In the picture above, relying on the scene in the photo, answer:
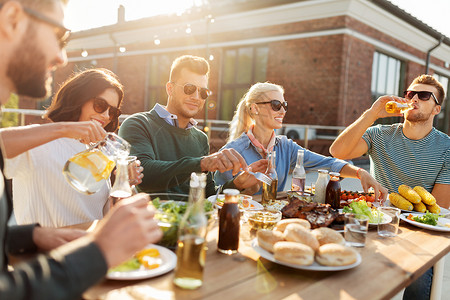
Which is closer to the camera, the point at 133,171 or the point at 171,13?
the point at 133,171

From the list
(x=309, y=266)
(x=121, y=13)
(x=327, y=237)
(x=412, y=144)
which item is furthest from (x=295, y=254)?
(x=121, y=13)

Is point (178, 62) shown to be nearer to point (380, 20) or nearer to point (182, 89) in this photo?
point (182, 89)

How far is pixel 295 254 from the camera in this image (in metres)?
1.25

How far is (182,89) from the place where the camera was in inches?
118

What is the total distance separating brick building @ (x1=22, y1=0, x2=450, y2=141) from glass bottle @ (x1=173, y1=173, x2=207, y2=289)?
29.7 ft

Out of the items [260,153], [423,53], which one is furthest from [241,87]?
[260,153]

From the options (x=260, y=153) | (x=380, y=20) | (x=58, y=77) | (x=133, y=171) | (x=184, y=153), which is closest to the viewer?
(x=133, y=171)

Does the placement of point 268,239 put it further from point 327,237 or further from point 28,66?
point 28,66

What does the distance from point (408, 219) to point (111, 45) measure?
17164mm

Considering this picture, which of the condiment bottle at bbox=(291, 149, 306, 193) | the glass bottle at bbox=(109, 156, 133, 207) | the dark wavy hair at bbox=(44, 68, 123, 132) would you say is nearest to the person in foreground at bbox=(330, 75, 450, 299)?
the condiment bottle at bbox=(291, 149, 306, 193)

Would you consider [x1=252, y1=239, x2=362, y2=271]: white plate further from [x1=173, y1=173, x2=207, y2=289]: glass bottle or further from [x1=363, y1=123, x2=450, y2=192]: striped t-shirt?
[x1=363, y1=123, x2=450, y2=192]: striped t-shirt

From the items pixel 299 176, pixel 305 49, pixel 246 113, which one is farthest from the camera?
pixel 305 49

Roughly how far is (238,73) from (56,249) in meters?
12.5

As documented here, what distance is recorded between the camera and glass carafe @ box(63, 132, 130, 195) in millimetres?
1406
